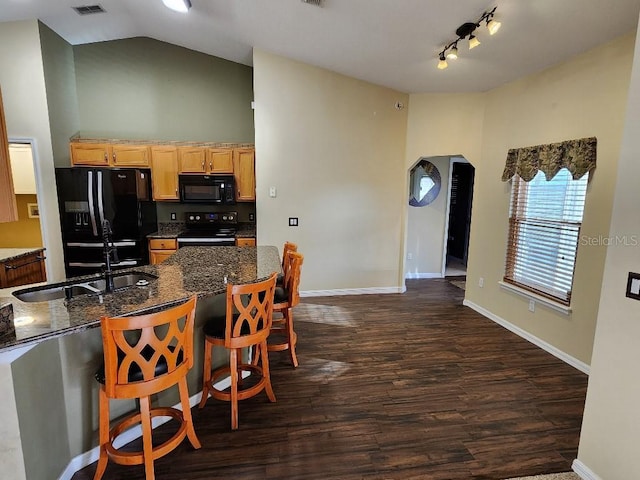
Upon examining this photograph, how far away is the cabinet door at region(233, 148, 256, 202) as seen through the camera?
481cm

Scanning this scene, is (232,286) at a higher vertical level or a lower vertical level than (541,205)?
lower

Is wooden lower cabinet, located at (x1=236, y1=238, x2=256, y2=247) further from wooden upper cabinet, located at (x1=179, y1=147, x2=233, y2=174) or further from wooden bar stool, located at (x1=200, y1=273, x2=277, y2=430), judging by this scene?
wooden bar stool, located at (x1=200, y1=273, x2=277, y2=430)

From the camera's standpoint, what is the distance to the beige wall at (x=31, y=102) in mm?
3955

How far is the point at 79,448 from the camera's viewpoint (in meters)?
1.85

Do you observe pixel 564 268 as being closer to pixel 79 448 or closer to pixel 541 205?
pixel 541 205

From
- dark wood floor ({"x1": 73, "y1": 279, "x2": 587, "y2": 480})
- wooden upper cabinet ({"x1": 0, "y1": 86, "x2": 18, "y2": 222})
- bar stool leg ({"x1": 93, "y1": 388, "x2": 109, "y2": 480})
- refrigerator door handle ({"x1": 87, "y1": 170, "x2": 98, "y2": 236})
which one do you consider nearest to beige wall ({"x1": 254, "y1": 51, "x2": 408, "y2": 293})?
dark wood floor ({"x1": 73, "y1": 279, "x2": 587, "y2": 480})

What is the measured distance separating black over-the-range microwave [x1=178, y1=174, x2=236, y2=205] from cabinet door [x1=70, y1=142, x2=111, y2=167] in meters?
1.08

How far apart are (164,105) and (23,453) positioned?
4.80 m

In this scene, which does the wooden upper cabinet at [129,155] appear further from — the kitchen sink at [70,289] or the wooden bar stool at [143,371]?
the wooden bar stool at [143,371]

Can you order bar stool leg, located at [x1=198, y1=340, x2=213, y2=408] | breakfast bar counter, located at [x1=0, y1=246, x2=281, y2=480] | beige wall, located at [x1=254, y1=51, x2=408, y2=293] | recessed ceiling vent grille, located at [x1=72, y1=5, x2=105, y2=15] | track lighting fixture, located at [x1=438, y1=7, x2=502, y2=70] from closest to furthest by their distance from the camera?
breakfast bar counter, located at [x1=0, y1=246, x2=281, y2=480]
bar stool leg, located at [x1=198, y1=340, x2=213, y2=408]
track lighting fixture, located at [x1=438, y1=7, x2=502, y2=70]
recessed ceiling vent grille, located at [x1=72, y1=5, x2=105, y2=15]
beige wall, located at [x1=254, y1=51, x2=408, y2=293]

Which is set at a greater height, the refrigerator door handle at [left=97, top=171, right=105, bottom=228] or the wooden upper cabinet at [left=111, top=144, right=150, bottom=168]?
the wooden upper cabinet at [left=111, top=144, right=150, bottom=168]

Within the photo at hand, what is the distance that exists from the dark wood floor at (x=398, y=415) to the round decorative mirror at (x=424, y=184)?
9.26ft

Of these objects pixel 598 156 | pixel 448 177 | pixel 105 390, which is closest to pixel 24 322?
pixel 105 390

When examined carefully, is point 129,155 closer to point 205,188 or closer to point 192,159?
point 192,159
